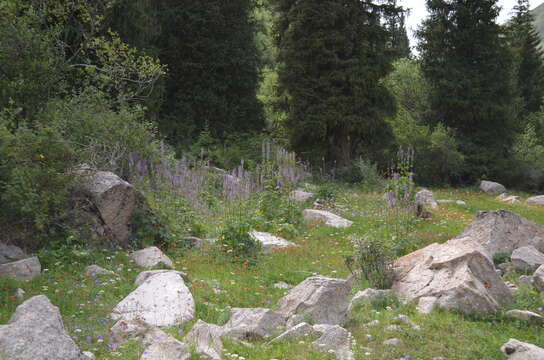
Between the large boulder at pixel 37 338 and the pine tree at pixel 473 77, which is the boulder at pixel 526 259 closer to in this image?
the large boulder at pixel 37 338

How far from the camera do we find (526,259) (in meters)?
8.49

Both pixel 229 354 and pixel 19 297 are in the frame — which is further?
pixel 19 297

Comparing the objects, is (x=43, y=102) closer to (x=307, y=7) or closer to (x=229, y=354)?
(x=229, y=354)

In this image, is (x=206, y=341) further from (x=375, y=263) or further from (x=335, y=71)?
(x=335, y=71)

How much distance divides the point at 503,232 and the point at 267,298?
4897 millimetres

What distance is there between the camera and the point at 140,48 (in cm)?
2239

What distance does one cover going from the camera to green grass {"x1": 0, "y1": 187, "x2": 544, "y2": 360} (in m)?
5.36

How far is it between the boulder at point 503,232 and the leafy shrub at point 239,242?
392cm

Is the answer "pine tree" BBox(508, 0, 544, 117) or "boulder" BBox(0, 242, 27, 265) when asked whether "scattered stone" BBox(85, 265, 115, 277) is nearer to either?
"boulder" BBox(0, 242, 27, 265)

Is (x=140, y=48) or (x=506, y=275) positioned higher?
(x=140, y=48)

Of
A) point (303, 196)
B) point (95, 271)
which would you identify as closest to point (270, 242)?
point (95, 271)

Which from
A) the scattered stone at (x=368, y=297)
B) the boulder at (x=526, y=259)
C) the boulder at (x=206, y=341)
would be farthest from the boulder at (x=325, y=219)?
the boulder at (x=206, y=341)

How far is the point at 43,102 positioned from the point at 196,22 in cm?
1610

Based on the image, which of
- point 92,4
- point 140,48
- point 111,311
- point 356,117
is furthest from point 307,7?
point 111,311
